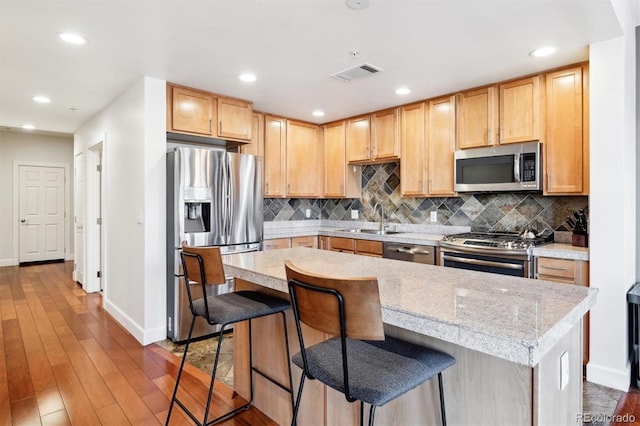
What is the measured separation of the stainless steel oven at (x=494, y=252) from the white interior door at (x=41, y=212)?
7725mm

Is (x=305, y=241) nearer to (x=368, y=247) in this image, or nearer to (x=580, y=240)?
(x=368, y=247)

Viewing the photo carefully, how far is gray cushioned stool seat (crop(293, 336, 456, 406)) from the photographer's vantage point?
1089 millimetres

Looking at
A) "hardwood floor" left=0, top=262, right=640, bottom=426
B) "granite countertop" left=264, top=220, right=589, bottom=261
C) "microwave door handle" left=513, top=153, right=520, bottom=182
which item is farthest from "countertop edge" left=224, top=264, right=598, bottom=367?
"microwave door handle" left=513, top=153, right=520, bottom=182

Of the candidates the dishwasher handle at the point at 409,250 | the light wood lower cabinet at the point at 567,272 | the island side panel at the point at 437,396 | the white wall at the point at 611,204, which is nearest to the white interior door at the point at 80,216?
the dishwasher handle at the point at 409,250

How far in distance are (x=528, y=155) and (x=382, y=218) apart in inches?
77.2

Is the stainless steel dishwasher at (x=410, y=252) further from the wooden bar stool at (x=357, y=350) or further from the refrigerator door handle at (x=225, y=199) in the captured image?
the wooden bar stool at (x=357, y=350)

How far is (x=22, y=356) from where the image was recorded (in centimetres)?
299

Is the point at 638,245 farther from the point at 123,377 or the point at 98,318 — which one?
the point at 98,318

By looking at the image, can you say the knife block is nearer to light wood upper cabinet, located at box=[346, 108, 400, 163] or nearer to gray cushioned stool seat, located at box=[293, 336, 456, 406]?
light wood upper cabinet, located at box=[346, 108, 400, 163]

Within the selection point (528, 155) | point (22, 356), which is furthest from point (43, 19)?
point (528, 155)

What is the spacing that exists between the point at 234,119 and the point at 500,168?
268cm

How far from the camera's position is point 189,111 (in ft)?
11.5

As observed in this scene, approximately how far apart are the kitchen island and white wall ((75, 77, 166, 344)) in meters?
1.82

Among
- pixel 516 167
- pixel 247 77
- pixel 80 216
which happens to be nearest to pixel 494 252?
pixel 516 167
